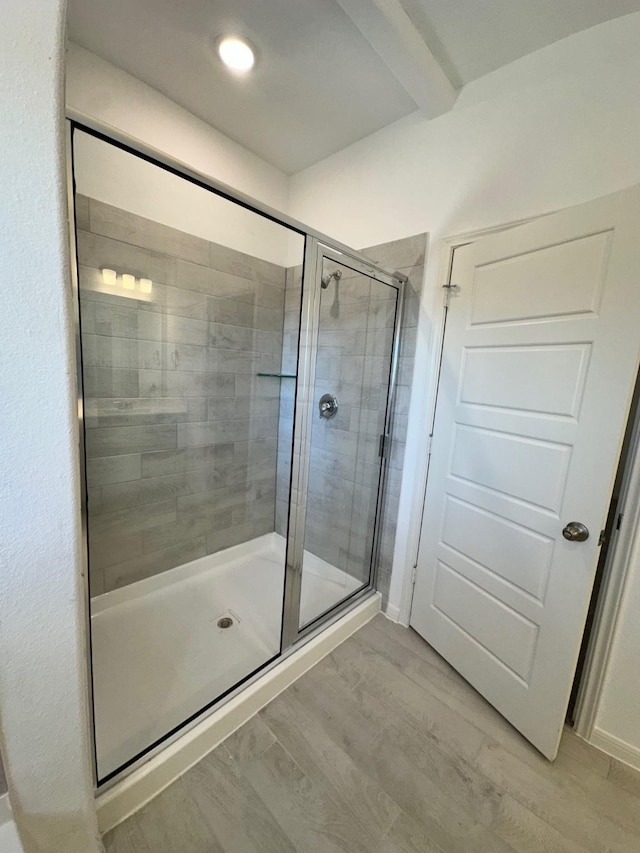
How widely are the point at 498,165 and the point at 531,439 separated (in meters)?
1.20

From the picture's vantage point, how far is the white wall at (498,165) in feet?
3.96

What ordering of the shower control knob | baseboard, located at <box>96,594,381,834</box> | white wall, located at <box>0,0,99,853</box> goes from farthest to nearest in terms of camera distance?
the shower control knob, baseboard, located at <box>96,594,381,834</box>, white wall, located at <box>0,0,99,853</box>

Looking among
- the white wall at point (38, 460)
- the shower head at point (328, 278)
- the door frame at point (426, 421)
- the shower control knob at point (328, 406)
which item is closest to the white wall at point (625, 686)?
the door frame at point (426, 421)

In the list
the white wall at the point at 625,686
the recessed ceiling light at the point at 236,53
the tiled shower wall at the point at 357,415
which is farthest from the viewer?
the tiled shower wall at the point at 357,415

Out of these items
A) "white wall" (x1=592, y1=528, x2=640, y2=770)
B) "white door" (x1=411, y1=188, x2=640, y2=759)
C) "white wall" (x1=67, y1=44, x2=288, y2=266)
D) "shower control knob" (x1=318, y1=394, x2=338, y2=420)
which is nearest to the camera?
"white door" (x1=411, y1=188, x2=640, y2=759)

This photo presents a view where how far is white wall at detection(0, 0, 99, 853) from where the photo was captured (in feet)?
1.87

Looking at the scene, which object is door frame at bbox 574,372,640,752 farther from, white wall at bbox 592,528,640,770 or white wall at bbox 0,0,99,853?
white wall at bbox 0,0,99,853

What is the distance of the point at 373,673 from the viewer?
163 cm

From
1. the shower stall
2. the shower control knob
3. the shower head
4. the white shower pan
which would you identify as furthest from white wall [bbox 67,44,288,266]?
the white shower pan

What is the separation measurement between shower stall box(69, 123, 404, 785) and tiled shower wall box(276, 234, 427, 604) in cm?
1

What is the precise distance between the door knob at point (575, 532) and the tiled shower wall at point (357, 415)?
2.70ft

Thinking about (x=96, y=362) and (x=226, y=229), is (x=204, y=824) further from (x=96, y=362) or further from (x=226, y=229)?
(x=226, y=229)

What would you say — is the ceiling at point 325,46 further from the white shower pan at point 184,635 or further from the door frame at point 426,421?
the white shower pan at point 184,635

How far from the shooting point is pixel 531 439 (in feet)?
4.42
